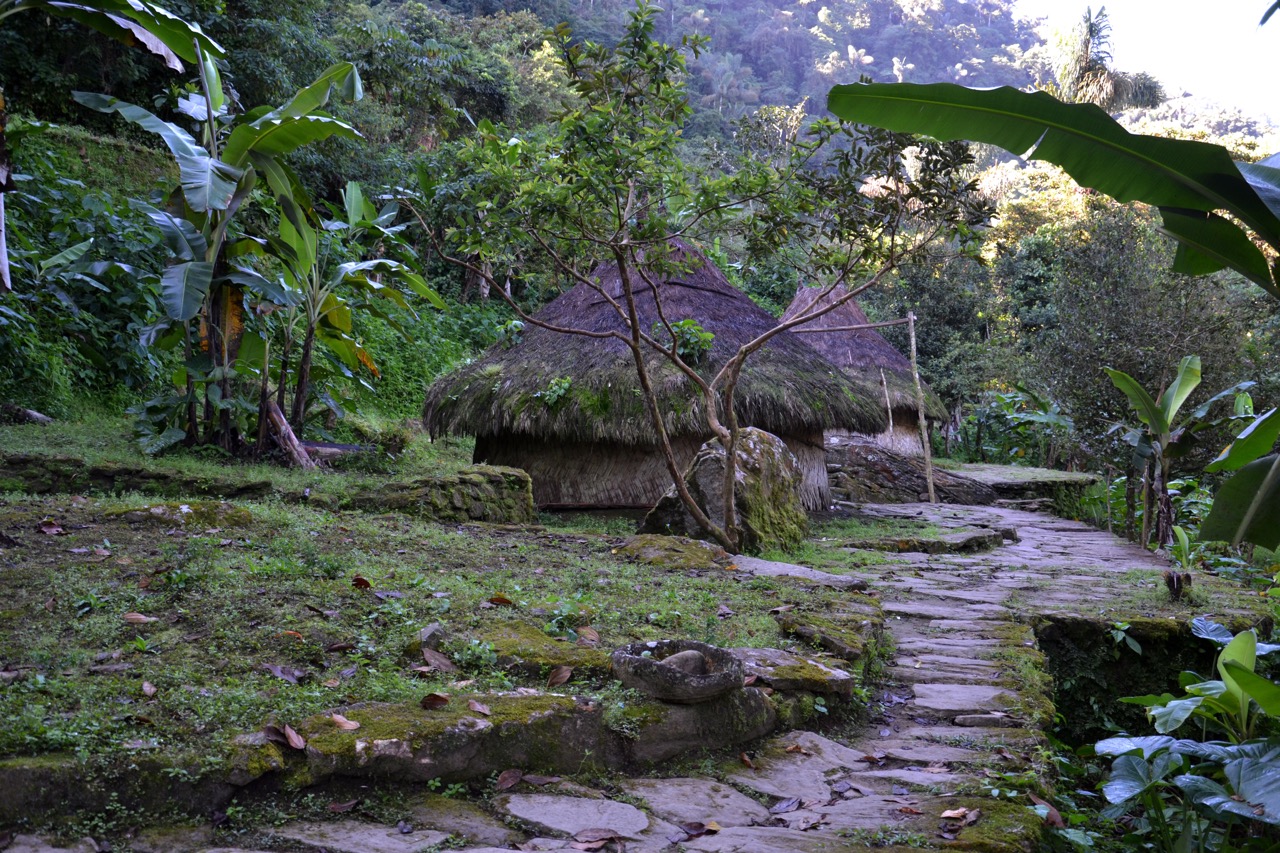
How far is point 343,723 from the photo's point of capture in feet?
7.79

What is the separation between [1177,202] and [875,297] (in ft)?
71.3

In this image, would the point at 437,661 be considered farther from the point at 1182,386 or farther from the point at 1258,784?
the point at 1182,386

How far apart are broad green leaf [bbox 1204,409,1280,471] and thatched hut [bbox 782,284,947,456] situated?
46.8 feet

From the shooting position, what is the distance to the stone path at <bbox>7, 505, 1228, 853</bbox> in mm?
2199

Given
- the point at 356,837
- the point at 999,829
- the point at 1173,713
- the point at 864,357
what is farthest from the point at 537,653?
the point at 864,357

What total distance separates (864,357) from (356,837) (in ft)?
59.6

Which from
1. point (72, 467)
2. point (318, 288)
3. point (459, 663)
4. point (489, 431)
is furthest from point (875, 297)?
point (459, 663)

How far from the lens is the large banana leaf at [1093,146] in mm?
2963

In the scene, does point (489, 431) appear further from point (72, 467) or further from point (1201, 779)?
point (1201, 779)

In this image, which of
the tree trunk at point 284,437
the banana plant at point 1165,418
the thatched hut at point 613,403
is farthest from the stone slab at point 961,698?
the thatched hut at point 613,403

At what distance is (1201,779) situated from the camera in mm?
2697

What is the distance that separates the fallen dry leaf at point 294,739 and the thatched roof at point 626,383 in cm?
679

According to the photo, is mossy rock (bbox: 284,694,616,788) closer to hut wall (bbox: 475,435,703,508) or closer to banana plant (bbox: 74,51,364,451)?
banana plant (bbox: 74,51,364,451)

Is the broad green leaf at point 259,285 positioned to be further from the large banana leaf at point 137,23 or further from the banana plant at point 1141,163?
the banana plant at point 1141,163
